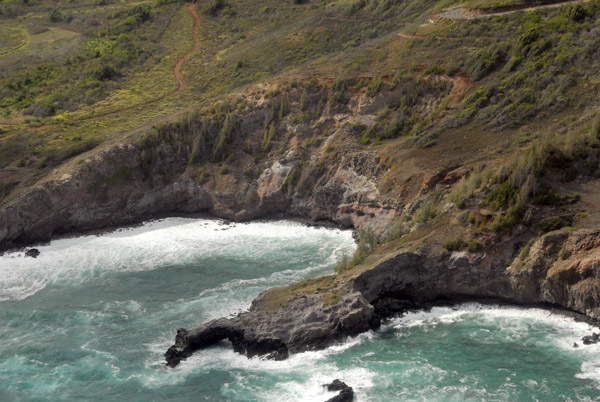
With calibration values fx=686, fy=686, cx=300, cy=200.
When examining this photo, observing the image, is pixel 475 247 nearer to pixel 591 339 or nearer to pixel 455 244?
pixel 455 244

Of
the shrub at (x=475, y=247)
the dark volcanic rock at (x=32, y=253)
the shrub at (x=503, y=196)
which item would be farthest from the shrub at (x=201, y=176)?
the shrub at (x=475, y=247)

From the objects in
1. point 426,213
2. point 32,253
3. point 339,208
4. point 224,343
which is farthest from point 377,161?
point 32,253

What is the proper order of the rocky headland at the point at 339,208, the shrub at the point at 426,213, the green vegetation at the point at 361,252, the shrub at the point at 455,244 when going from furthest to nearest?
the shrub at the point at 426,213 < the green vegetation at the point at 361,252 < the shrub at the point at 455,244 < the rocky headland at the point at 339,208

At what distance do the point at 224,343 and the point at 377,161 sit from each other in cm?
2289

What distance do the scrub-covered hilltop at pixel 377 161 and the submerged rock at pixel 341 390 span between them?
420 cm

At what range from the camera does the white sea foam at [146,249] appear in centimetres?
5462

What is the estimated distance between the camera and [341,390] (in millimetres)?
36500

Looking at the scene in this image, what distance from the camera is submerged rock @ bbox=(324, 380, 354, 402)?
36.0 meters

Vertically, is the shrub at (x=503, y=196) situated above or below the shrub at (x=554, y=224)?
above

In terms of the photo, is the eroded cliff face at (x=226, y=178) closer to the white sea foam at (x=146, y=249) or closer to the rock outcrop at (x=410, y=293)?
the white sea foam at (x=146, y=249)

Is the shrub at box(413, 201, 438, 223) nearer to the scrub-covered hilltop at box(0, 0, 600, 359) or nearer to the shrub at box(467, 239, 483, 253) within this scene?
the scrub-covered hilltop at box(0, 0, 600, 359)

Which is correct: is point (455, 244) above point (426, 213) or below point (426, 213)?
below

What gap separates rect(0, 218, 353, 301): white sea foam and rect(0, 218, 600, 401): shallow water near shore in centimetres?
18

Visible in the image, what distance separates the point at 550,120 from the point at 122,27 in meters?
74.2
